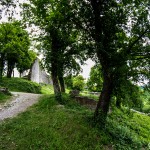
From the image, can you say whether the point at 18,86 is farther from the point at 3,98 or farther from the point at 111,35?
the point at 111,35

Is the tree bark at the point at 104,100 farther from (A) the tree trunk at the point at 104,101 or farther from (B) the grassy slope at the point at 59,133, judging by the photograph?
(B) the grassy slope at the point at 59,133

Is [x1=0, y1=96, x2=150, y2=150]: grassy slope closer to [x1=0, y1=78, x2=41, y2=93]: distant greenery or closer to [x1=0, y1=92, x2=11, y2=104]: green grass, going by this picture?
[x1=0, y1=92, x2=11, y2=104]: green grass

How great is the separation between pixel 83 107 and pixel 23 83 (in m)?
17.6

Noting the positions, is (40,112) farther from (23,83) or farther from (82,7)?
(23,83)

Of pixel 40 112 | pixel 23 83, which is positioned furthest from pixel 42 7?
pixel 23 83

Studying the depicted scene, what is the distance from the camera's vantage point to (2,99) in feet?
69.8

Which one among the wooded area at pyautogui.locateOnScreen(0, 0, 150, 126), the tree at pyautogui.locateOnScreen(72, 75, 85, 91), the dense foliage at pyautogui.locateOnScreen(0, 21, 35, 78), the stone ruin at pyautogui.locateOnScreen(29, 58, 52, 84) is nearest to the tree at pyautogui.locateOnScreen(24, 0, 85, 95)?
the wooded area at pyautogui.locateOnScreen(0, 0, 150, 126)

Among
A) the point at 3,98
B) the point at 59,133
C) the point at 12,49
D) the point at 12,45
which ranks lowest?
the point at 59,133

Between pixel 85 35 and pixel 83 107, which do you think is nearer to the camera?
pixel 85 35

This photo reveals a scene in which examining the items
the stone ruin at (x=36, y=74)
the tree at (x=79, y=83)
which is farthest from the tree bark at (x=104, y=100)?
the tree at (x=79, y=83)

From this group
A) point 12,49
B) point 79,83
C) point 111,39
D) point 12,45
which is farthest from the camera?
point 79,83

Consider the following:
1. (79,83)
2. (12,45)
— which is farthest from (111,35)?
(79,83)

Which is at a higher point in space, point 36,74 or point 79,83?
point 36,74

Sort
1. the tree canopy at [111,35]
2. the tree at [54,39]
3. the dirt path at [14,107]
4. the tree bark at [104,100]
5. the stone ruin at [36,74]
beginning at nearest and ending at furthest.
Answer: the tree canopy at [111,35] → the tree bark at [104,100] → the dirt path at [14,107] → the tree at [54,39] → the stone ruin at [36,74]
